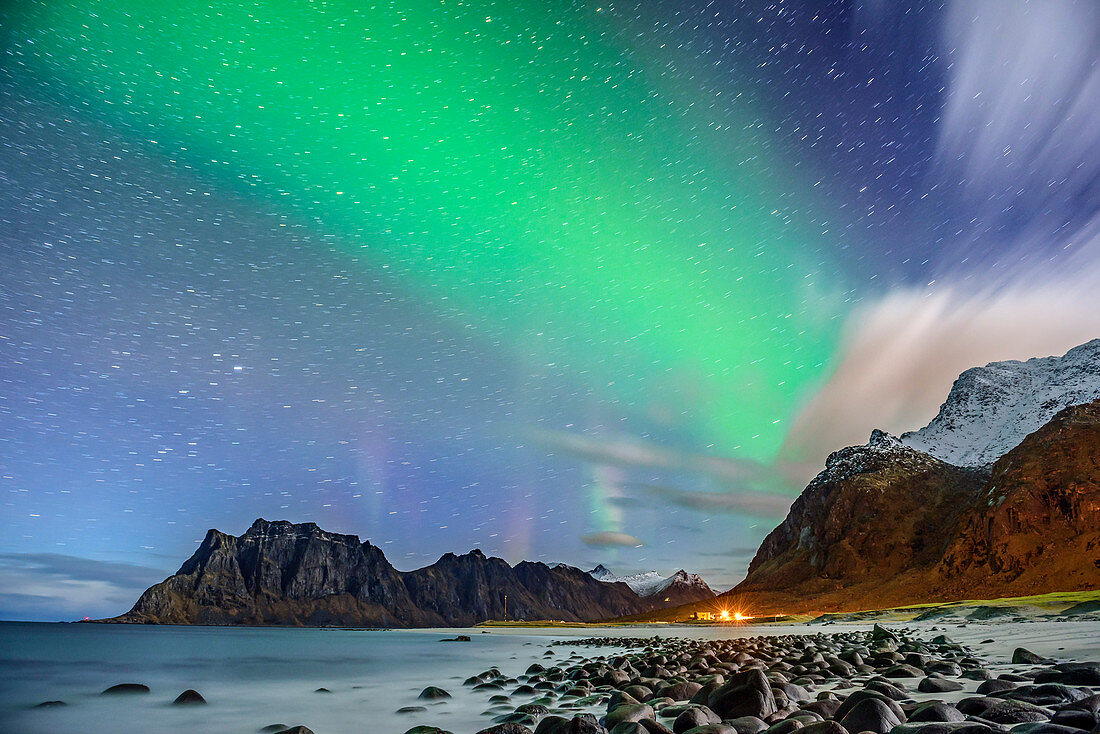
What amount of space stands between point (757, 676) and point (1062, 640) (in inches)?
678

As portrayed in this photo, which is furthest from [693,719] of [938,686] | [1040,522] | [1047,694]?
[1040,522]

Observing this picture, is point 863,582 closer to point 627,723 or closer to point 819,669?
point 819,669

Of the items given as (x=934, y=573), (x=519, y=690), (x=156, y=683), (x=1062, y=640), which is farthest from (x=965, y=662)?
(x=934, y=573)

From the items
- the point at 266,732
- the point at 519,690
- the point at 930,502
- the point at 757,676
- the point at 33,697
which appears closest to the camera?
the point at 757,676

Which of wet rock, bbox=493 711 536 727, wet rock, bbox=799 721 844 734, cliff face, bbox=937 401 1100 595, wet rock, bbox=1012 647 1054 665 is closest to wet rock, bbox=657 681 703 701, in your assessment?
wet rock, bbox=493 711 536 727

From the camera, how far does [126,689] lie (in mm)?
23641

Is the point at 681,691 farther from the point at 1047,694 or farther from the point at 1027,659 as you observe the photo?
the point at 1027,659

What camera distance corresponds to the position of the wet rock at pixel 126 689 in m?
23.0

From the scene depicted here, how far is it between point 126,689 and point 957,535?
562 feet

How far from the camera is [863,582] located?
515 feet

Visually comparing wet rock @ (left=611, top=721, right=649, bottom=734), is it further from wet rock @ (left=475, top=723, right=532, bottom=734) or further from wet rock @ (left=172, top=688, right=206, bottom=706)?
wet rock @ (left=172, top=688, right=206, bottom=706)

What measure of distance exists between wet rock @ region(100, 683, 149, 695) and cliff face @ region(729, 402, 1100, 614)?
142729 mm

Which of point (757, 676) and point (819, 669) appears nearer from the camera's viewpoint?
point (757, 676)

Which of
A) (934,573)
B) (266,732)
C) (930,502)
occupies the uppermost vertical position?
(930,502)
